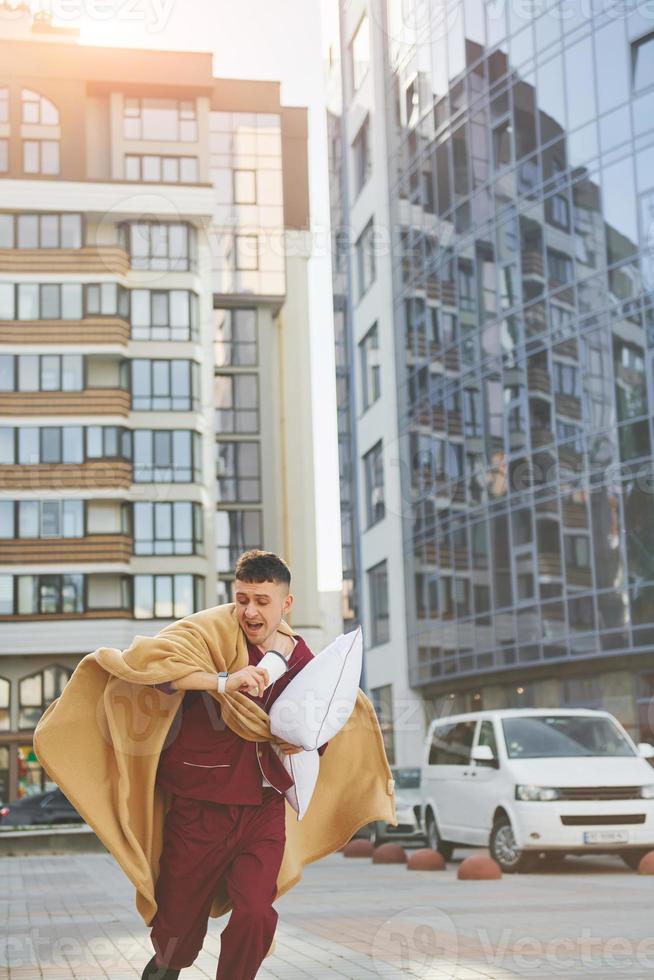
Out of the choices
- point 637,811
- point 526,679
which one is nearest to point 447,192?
point 526,679

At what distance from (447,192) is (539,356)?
745 cm

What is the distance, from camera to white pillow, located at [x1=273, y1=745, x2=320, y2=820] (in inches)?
215

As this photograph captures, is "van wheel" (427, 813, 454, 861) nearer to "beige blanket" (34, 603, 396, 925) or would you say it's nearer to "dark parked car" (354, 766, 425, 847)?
"dark parked car" (354, 766, 425, 847)

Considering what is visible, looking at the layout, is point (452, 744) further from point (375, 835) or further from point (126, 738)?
point (126, 738)

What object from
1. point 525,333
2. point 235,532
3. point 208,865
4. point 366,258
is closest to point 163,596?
point 235,532

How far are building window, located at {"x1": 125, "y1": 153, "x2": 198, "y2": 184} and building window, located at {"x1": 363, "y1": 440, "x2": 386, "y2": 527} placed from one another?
17502mm

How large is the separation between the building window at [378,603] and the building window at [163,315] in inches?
567

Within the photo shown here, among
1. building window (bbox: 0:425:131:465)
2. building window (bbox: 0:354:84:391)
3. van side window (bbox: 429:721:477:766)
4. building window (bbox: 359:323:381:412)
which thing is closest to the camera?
van side window (bbox: 429:721:477:766)

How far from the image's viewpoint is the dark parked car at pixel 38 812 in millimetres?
33031

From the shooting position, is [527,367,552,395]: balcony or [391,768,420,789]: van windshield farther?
[527,367,552,395]: balcony

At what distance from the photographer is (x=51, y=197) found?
57062mm

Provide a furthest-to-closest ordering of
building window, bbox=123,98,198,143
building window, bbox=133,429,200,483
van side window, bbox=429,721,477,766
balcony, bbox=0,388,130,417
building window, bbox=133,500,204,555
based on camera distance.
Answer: building window, bbox=123,98,198,143, building window, bbox=133,429,200,483, building window, bbox=133,500,204,555, balcony, bbox=0,388,130,417, van side window, bbox=429,721,477,766

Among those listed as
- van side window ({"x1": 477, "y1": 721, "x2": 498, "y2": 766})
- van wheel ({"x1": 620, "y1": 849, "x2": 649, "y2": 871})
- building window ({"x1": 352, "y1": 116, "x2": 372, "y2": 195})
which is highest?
building window ({"x1": 352, "y1": 116, "x2": 372, "y2": 195})

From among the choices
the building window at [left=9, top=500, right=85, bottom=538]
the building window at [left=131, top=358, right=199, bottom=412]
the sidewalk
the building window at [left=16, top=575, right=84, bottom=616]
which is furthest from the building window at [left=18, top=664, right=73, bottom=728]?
the sidewalk
